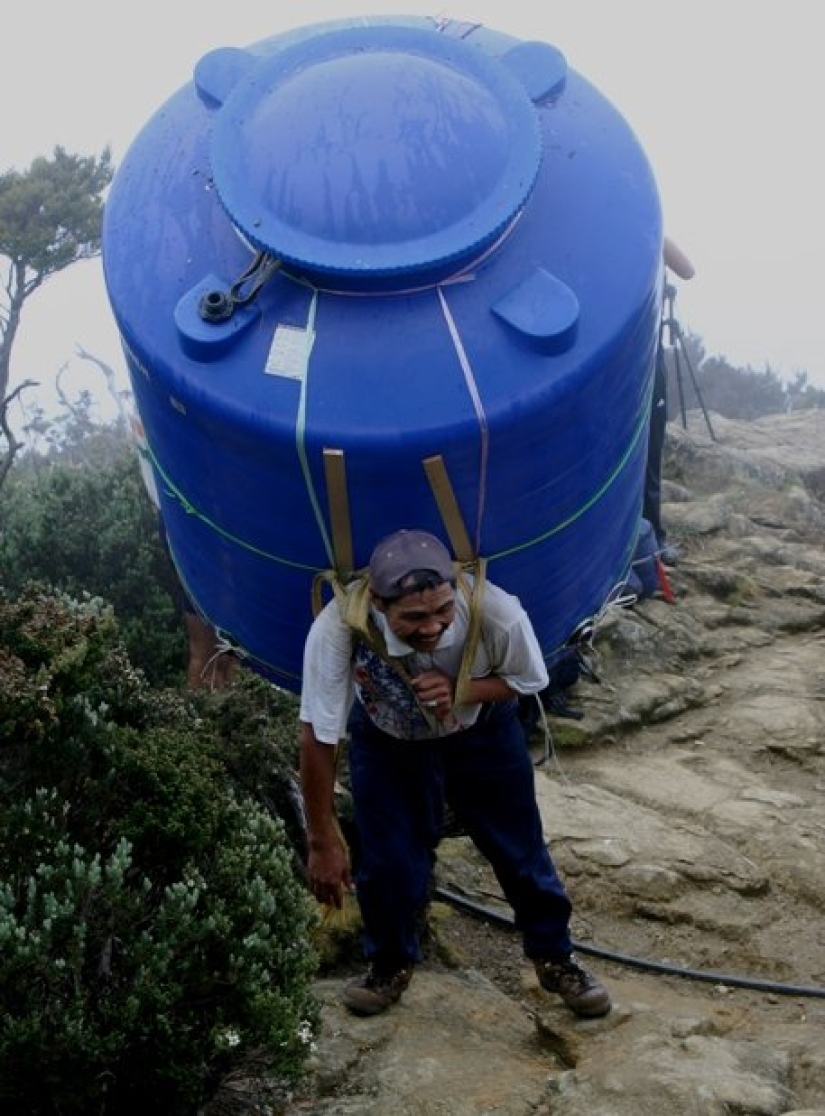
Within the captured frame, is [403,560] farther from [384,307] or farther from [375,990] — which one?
[375,990]

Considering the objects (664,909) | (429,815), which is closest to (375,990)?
(429,815)

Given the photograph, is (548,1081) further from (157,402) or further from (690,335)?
(690,335)

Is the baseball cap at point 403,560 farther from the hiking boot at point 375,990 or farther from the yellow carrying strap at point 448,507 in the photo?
the hiking boot at point 375,990

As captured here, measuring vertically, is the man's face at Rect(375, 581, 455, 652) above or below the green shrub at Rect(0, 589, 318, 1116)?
above

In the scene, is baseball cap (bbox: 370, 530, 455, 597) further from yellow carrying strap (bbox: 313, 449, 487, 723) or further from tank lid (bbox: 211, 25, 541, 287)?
tank lid (bbox: 211, 25, 541, 287)

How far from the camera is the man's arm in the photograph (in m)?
3.45

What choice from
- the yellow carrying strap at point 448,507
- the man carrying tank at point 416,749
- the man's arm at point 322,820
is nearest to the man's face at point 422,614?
the man carrying tank at point 416,749

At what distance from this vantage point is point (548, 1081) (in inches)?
136

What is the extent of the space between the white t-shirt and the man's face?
0.08 m

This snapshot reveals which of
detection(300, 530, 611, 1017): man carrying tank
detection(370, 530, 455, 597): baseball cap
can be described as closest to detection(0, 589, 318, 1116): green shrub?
Answer: detection(300, 530, 611, 1017): man carrying tank

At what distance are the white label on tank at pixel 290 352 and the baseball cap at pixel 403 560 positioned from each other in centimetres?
53

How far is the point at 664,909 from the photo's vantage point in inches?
204

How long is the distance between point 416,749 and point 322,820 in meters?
0.35

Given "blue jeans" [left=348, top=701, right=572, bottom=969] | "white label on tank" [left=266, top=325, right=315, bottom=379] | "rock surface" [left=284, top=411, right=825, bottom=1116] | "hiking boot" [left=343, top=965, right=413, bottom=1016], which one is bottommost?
"rock surface" [left=284, top=411, right=825, bottom=1116]
